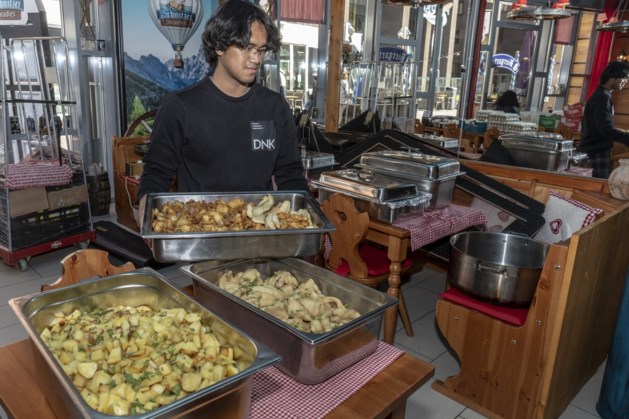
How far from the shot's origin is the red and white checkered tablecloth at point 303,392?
0.99 meters

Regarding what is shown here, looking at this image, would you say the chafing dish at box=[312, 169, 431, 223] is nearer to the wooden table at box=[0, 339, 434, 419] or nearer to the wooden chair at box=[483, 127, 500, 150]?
the wooden table at box=[0, 339, 434, 419]

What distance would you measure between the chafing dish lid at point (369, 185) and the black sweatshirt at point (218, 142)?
29.3 inches

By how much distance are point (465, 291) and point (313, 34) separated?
20.4ft

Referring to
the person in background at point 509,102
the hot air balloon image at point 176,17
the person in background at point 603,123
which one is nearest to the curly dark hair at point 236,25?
the person in background at point 603,123

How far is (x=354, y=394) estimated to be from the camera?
3.42 ft

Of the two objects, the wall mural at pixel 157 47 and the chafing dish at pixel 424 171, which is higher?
the wall mural at pixel 157 47

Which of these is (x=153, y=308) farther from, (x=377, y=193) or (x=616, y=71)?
(x=616, y=71)

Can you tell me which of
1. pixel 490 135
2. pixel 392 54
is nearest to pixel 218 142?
pixel 490 135

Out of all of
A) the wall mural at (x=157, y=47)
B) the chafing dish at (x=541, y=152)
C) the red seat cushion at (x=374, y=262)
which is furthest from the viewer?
the wall mural at (x=157, y=47)

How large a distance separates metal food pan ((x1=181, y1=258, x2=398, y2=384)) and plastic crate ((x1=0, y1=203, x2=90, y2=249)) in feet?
9.46

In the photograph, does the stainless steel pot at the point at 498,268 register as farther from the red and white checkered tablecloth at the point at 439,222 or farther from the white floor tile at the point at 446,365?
the white floor tile at the point at 446,365

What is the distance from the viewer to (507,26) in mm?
9492

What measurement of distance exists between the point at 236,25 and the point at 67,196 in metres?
2.95

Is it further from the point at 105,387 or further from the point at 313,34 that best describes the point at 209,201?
the point at 313,34
